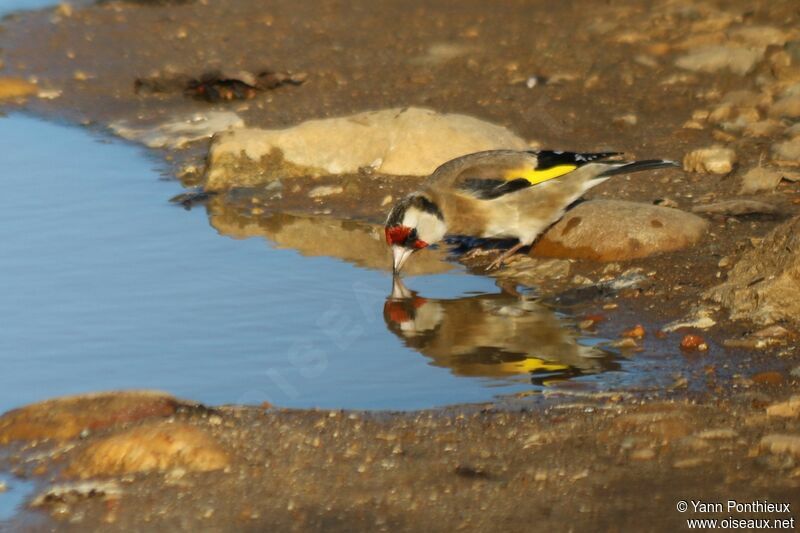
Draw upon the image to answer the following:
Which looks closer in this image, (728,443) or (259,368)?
(728,443)

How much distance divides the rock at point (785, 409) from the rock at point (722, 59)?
5915 mm

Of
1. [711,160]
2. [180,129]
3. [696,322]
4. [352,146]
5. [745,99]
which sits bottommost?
[696,322]

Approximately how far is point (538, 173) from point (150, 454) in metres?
3.37

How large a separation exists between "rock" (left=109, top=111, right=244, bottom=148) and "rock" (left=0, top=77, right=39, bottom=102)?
137 cm

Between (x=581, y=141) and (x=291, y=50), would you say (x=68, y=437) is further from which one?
(x=291, y=50)

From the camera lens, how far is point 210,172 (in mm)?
9188

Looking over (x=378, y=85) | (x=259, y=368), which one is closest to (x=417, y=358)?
(x=259, y=368)

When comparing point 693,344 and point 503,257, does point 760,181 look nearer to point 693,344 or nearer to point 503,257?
point 503,257

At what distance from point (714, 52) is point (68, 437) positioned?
23.3 ft

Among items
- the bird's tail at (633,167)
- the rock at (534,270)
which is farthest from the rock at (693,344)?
the bird's tail at (633,167)

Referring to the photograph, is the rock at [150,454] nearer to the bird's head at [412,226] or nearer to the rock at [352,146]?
the bird's head at [412,226]

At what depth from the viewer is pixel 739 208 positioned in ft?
25.4

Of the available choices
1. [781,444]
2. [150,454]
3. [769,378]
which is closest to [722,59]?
[769,378]

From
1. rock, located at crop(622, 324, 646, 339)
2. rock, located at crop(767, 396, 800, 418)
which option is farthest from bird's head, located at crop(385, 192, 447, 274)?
rock, located at crop(767, 396, 800, 418)
